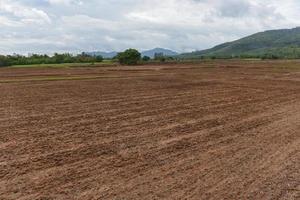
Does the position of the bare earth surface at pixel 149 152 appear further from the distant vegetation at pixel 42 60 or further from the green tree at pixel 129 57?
the distant vegetation at pixel 42 60

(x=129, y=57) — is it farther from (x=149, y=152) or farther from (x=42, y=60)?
(x=149, y=152)

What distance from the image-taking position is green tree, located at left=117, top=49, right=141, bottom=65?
101m

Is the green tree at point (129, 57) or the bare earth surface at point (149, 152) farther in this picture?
the green tree at point (129, 57)

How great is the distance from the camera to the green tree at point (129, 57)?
101062mm

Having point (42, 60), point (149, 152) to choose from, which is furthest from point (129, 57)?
point (149, 152)

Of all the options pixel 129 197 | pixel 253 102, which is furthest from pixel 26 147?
pixel 253 102

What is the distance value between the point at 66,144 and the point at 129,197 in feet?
16.2

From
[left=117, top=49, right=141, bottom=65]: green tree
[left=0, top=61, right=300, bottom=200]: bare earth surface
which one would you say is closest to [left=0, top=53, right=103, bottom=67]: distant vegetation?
[left=117, top=49, right=141, bottom=65]: green tree

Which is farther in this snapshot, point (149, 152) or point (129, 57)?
point (129, 57)

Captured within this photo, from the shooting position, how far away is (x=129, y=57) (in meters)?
101

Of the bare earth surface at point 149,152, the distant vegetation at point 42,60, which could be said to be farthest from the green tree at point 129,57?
the bare earth surface at point 149,152

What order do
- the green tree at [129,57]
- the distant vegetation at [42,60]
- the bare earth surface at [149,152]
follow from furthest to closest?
1. the distant vegetation at [42,60]
2. the green tree at [129,57]
3. the bare earth surface at [149,152]

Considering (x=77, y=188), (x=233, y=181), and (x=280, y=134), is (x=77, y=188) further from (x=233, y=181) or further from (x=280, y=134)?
(x=280, y=134)

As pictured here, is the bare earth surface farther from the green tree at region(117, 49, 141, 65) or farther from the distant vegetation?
the distant vegetation
